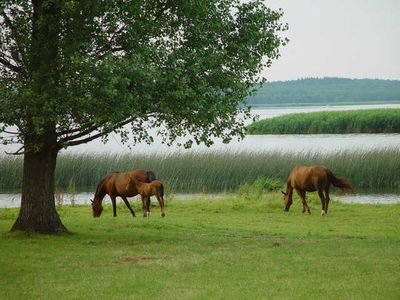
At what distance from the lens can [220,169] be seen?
3262cm

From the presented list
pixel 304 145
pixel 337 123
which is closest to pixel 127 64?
pixel 304 145

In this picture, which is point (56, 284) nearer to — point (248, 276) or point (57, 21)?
point (248, 276)

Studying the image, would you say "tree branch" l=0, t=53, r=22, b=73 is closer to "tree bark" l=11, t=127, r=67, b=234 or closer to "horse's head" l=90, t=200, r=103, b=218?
"tree bark" l=11, t=127, r=67, b=234

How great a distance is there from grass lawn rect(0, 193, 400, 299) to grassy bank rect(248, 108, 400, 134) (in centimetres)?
4843

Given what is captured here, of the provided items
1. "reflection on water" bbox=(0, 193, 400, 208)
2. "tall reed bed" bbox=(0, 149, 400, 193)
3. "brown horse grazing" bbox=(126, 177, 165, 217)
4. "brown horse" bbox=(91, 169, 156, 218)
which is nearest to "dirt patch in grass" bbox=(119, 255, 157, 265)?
"brown horse grazing" bbox=(126, 177, 165, 217)

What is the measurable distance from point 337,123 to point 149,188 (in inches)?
2158

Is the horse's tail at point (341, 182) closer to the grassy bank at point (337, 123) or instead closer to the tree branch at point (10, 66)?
the tree branch at point (10, 66)

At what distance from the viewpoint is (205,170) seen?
32.8 metres

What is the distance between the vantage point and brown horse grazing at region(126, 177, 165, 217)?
1944 cm

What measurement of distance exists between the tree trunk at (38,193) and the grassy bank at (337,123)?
174 feet

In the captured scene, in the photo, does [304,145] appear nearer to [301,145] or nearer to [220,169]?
[301,145]

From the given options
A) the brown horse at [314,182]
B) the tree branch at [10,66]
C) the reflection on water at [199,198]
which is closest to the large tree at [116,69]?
the tree branch at [10,66]

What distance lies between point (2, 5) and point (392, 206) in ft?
48.5

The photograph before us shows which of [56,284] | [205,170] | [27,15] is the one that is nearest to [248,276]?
[56,284]
